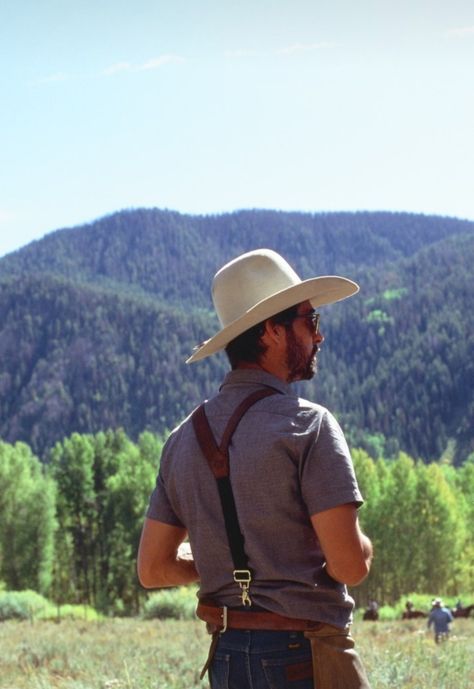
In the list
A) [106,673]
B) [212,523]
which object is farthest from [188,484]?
[106,673]

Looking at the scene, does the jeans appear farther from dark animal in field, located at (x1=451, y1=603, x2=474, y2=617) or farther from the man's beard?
dark animal in field, located at (x1=451, y1=603, x2=474, y2=617)

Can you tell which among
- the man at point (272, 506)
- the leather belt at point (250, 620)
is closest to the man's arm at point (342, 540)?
the man at point (272, 506)

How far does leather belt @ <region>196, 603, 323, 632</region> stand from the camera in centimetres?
291

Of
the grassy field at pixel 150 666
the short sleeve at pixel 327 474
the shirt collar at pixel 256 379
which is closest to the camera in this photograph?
the short sleeve at pixel 327 474

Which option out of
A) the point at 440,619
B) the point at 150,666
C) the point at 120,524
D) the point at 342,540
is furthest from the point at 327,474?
the point at 120,524

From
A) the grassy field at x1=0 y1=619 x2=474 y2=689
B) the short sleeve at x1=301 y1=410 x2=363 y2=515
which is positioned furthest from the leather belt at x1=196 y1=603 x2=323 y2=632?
the grassy field at x1=0 y1=619 x2=474 y2=689

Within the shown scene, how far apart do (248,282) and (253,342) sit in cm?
22

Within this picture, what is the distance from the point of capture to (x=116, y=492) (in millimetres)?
69938

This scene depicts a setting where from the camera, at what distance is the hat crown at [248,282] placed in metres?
3.32

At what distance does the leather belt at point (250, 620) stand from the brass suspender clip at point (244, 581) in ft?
0.12

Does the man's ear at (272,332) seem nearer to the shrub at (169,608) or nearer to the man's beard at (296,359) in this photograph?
the man's beard at (296,359)

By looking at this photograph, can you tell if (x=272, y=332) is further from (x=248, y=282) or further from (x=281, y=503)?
(x=281, y=503)

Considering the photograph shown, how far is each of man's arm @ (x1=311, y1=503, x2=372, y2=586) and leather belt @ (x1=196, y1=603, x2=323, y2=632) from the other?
0.63 ft

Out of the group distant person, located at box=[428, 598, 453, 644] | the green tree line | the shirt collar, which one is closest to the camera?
the shirt collar
